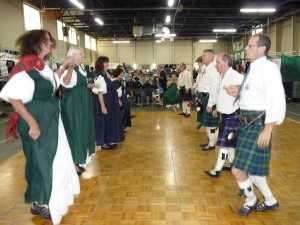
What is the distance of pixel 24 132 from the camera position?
232 cm

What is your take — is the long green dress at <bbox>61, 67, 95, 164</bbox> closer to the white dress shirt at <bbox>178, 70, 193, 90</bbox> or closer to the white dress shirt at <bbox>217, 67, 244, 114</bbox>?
the white dress shirt at <bbox>217, 67, 244, 114</bbox>

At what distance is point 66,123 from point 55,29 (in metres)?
13.8

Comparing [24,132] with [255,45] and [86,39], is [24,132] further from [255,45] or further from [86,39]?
[86,39]

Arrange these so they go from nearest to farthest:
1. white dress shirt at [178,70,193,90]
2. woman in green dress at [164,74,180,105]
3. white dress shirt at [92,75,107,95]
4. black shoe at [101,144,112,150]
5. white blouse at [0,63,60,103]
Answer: white blouse at [0,63,60,103]
white dress shirt at [92,75,107,95]
black shoe at [101,144,112,150]
white dress shirt at [178,70,193,90]
woman in green dress at [164,74,180,105]

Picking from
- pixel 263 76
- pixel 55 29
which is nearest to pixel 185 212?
pixel 263 76

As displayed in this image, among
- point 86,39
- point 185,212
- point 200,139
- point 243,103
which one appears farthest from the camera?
point 86,39

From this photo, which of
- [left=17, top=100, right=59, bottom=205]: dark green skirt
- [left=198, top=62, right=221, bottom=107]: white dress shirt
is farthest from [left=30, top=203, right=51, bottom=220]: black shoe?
[left=198, top=62, right=221, bottom=107]: white dress shirt

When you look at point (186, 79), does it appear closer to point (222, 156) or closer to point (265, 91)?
point (222, 156)

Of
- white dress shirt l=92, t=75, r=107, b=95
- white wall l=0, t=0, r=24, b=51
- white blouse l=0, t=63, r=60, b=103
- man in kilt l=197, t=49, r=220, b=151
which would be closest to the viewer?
white blouse l=0, t=63, r=60, b=103

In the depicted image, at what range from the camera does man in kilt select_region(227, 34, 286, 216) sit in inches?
87.4

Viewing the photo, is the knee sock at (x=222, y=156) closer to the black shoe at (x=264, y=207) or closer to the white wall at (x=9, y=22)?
the black shoe at (x=264, y=207)

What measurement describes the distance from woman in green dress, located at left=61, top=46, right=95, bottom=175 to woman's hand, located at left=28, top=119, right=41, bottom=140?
3.40 feet

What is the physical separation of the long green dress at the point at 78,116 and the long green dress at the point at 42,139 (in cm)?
91

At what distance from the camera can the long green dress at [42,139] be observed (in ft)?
7.45
